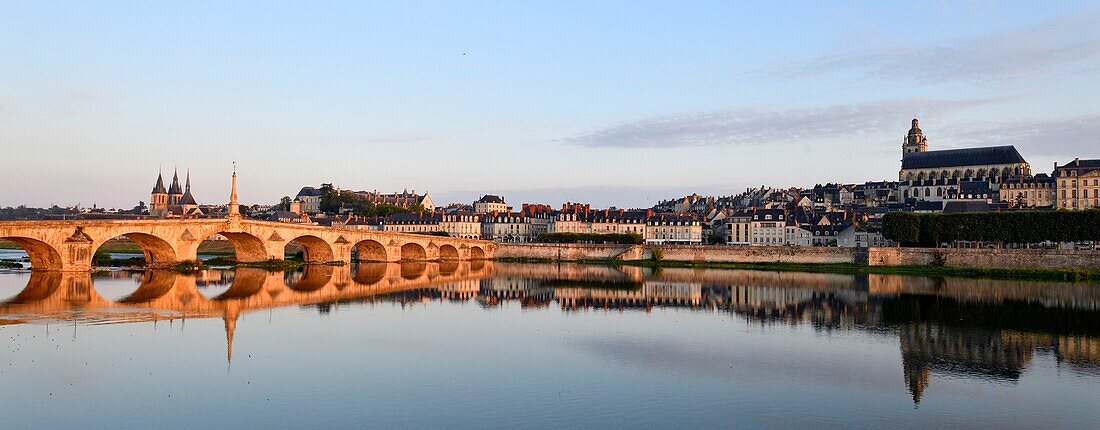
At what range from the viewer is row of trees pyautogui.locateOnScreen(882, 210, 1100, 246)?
5281cm

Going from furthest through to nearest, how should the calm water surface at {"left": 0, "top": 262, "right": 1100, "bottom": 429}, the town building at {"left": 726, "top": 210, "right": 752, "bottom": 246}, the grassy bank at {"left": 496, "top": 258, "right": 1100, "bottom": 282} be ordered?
1. the town building at {"left": 726, "top": 210, "right": 752, "bottom": 246}
2. the grassy bank at {"left": 496, "top": 258, "right": 1100, "bottom": 282}
3. the calm water surface at {"left": 0, "top": 262, "right": 1100, "bottom": 429}

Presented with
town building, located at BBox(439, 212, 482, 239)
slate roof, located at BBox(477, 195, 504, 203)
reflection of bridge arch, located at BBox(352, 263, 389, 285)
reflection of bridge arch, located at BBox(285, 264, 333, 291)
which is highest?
slate roof, located at BBox(477, 195, 504, 203)

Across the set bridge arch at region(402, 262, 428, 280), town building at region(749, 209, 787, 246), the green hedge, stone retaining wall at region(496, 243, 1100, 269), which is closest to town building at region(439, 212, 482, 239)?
the green hedge

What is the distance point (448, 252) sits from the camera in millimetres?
66250

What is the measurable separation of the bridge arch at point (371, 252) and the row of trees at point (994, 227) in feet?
112

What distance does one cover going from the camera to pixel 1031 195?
80.9 m

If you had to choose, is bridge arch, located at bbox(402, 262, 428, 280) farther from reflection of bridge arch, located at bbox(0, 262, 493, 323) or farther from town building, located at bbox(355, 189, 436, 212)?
town building, located at bbox(355, 189, 436, 212)

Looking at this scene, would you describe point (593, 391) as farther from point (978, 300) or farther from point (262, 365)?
point (978, 300)

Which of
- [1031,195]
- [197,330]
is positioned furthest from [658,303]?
[1031,195]

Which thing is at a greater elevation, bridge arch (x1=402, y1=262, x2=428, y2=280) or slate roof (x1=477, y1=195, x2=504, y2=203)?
slate roof (x1=477, y1=195, x2=504, y2=203)

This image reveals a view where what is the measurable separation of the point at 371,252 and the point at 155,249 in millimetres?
19795

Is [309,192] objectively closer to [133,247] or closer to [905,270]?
[133,247]

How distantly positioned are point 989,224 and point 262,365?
2011 inches

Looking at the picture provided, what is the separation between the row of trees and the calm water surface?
69.3ft
